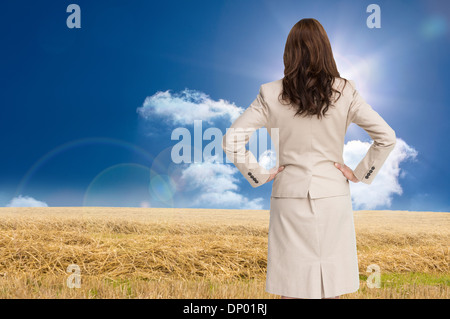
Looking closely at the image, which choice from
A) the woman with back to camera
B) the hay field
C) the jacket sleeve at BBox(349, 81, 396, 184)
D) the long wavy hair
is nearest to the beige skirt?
the woman with back to camera

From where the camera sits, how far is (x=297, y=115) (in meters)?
2.73

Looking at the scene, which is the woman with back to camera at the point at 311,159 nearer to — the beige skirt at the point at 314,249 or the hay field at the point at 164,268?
the beige skirt at the point at 314,249

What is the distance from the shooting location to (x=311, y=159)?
8.96 feet

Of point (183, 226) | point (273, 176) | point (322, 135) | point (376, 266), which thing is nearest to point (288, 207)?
point (273, 176)

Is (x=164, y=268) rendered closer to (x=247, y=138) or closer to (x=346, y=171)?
(x=247, y=138)

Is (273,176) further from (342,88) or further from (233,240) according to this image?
(233,240)

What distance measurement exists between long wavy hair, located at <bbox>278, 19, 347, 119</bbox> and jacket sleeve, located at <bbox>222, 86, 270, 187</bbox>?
208 mm

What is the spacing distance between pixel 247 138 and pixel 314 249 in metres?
0.88

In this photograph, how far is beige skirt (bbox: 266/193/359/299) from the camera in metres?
2.73

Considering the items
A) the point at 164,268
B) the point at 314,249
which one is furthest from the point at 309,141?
the point at 164,268

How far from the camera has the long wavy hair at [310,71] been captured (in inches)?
105

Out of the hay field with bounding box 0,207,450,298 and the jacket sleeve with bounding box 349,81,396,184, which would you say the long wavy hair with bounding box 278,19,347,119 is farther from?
the hay field with bounding box 0,207,450,298

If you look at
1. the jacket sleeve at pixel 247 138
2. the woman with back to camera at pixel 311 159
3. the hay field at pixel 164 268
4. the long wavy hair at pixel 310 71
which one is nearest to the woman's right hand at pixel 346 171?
the woman with back to camera at pixel 311 159

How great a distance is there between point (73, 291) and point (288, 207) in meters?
2.73
